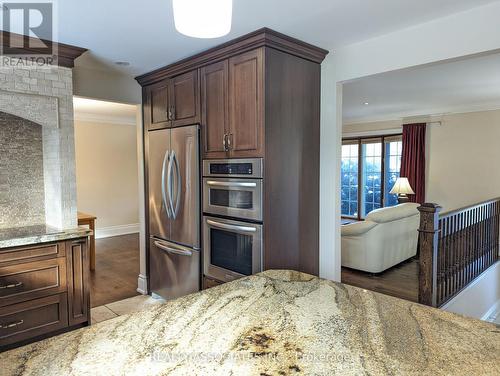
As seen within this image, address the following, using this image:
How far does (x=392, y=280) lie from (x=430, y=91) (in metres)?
2.61

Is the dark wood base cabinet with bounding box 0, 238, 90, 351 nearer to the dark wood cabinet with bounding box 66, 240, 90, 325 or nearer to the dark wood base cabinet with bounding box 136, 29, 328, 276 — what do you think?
the dark wood cabinet with bounding box 66, 240, 90, 325

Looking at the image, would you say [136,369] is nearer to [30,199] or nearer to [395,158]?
[30,199]

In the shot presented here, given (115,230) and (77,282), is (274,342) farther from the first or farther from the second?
(115,230)

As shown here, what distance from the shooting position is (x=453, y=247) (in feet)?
11.6

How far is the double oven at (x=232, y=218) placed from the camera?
260 cm

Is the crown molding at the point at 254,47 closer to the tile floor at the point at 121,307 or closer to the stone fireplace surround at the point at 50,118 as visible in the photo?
the stone fireplace surround at the point at 50,118

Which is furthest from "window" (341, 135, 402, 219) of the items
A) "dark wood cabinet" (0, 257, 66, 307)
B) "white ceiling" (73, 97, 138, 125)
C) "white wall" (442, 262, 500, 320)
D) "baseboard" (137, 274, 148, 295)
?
"dark wood cabinet" (0, 257, 66, 307)

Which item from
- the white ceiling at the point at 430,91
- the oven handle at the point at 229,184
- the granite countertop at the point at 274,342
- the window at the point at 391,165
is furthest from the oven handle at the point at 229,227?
the window at the point at 391,165

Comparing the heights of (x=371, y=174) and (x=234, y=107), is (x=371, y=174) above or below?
below

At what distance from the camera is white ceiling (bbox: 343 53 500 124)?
3.75 meters

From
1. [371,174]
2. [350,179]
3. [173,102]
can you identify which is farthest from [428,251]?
[350,179]

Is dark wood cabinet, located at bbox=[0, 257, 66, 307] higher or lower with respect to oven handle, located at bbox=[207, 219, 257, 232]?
lower

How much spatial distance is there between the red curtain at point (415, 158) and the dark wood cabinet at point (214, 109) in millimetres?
4945

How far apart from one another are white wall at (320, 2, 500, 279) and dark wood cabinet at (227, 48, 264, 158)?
67 centimetres
